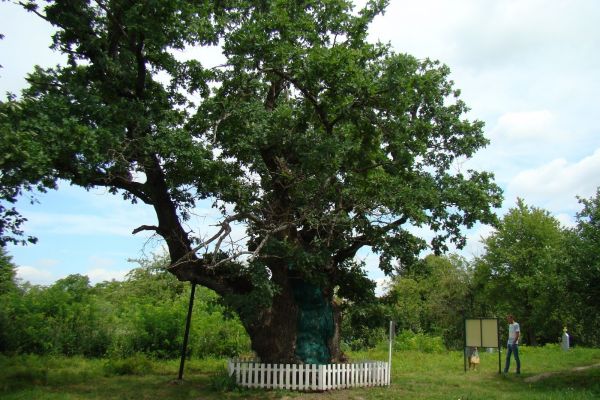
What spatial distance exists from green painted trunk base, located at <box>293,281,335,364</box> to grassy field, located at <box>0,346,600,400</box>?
1219mm

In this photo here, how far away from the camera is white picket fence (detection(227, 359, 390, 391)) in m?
11.8

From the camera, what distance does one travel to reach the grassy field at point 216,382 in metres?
11.3

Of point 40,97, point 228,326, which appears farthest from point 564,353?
point 40,97

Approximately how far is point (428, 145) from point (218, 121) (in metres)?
5.61

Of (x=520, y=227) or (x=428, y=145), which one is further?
(x=520, y=227)

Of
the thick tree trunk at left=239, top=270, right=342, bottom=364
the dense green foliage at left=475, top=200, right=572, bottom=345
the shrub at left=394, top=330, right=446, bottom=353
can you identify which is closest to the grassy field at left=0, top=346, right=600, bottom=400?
the thick tree trunk at left=239, top=270, right=342, bottom=364

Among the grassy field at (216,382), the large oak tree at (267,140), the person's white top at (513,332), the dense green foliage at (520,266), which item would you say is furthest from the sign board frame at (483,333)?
the dense green foliage at (520,266)

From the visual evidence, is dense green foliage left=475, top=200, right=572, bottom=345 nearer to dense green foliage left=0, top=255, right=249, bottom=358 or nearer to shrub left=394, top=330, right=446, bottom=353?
shrub left=394, top=330, right=446, bottom=353

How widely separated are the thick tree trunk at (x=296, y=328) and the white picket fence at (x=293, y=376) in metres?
0.51

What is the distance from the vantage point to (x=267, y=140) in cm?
1144

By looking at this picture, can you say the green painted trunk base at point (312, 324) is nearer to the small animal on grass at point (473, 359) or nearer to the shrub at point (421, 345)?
the small animal on grass at point (473, 359)

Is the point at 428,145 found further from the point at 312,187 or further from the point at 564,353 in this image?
the point at 564,353

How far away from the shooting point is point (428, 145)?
1301 cm

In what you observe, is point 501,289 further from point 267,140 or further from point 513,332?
point 267,140
